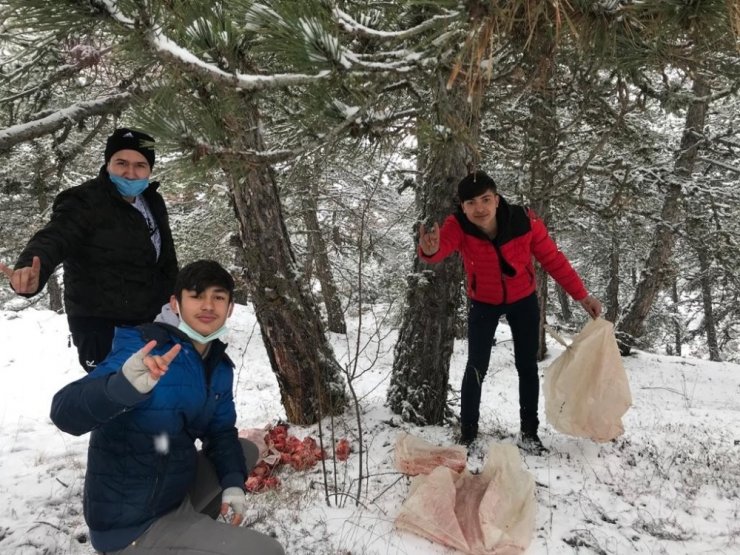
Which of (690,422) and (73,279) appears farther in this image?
(690,422)

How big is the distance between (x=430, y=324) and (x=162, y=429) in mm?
2412

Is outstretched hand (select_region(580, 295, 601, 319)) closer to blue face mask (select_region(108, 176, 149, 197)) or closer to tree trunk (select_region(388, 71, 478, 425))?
tree trunk (select_region(388, 71, 478, 425))

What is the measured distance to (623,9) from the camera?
1591 mm

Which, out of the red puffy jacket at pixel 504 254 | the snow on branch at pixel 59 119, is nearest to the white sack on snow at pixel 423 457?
the red puffy jacket at pixel 504 254

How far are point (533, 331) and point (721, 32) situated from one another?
7.03 ft

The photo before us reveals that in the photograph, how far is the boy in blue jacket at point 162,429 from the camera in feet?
5.55

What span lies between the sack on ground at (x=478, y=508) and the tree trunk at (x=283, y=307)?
51.4 inches

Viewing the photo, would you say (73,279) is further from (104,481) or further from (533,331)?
(533,331)

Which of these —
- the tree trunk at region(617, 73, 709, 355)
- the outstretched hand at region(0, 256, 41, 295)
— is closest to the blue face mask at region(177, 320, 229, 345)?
the outstretched hand at region(0, 256, 41, 295)

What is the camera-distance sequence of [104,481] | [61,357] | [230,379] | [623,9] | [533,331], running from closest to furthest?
[623,9] < [104,481] < [230,379] < [533,331] < [61,357]

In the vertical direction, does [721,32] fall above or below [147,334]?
above

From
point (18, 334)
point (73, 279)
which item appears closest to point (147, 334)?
point (73, 279)

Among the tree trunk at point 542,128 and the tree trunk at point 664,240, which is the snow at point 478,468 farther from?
the tree trunk at point 664,240

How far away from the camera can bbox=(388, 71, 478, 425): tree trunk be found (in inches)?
144
